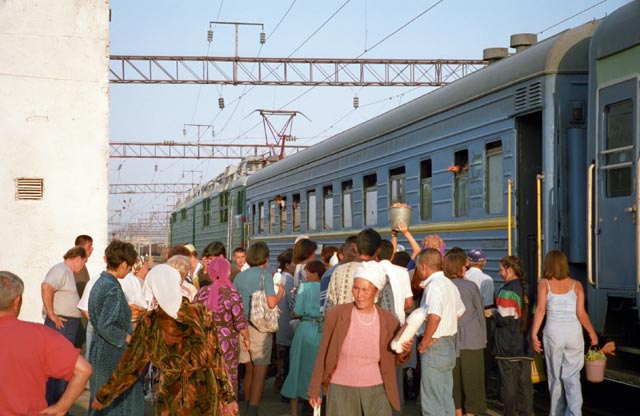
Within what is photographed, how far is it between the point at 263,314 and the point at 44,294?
2.23 metres

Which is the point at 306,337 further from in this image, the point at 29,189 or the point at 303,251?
the point at 29,189

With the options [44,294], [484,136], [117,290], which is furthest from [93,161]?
[117,290]

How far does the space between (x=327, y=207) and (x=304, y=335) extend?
33.7ft

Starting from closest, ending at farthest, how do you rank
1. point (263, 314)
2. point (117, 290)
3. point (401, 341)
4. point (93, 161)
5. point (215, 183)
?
point (401, 341), point (117, 290), point (263, 314), point (93, 161), point (215, 183)

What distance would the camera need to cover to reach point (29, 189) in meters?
13.5

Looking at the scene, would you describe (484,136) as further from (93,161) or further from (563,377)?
(93,161)

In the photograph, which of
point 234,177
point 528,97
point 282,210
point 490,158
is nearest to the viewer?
Result: point 528,97

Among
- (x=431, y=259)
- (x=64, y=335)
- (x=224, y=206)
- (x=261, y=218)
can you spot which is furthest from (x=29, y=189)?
(x=224, y=206)

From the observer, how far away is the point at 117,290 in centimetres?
771

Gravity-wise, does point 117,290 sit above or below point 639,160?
below

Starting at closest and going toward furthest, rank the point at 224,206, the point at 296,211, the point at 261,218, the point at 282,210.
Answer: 1. the point at 296,211
2. the point at 282,210
3. the point at 261,218
4. the point at 224,206

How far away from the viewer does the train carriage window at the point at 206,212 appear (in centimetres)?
3679

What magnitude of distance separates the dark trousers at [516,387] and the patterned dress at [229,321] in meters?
2.62

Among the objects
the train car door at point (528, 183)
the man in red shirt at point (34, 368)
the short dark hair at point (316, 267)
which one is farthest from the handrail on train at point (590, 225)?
the man in red shirt at point (34, 368)
